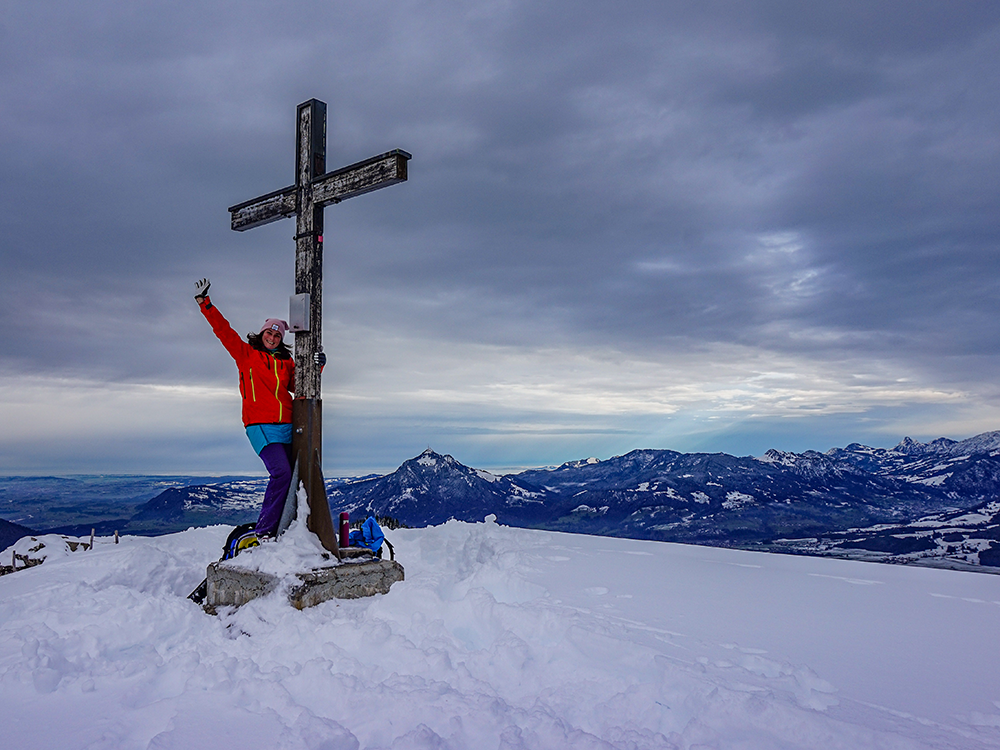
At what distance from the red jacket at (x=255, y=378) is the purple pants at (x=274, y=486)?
0.39 meters

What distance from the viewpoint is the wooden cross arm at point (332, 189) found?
7.31 m

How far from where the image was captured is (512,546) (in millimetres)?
10422

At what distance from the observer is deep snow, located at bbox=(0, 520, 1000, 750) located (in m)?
3.49

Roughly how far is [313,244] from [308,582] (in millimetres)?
4080

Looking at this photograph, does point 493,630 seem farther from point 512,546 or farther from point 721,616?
point 512,546

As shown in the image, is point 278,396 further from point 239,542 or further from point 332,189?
point 332,189

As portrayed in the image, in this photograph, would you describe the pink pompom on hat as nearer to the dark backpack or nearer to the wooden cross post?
the wooden cross post

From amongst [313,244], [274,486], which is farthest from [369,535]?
[313,244]

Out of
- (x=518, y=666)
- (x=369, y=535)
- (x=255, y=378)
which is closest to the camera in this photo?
(x=518, y=666)

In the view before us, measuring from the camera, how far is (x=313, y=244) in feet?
25.6

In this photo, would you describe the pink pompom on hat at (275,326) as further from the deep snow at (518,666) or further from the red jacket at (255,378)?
the deep snow at (518,666)

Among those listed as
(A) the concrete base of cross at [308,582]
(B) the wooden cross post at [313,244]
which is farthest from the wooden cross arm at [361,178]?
(A) the concrete base of cross at [308,582]

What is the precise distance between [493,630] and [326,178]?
5.81 meters

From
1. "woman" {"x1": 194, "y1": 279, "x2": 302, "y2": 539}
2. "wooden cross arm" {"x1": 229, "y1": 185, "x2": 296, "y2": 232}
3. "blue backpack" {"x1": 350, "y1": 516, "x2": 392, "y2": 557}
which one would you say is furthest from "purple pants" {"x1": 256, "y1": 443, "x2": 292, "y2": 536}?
"wooden cross arm" {"x1": 229, "y1": 185, "x2": 296, "y2": 232}
